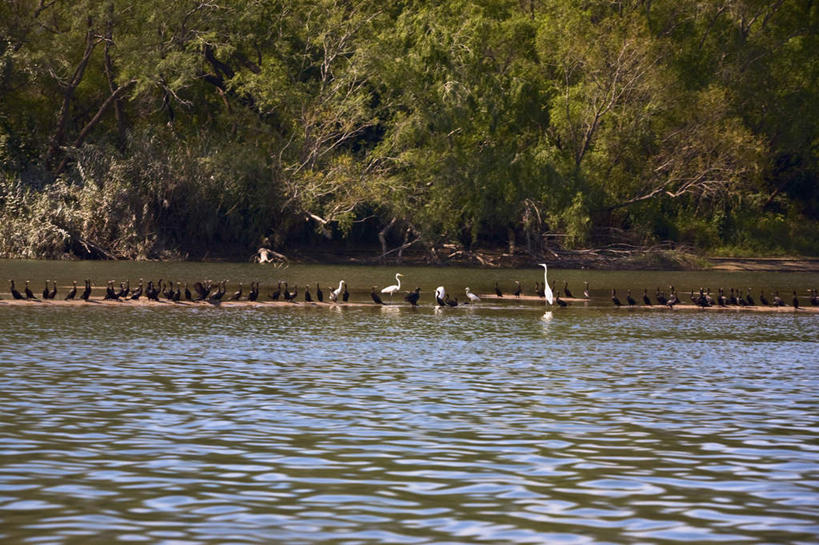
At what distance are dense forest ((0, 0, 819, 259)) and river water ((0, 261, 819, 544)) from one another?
43287 mm

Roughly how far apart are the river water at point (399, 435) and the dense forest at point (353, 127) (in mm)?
43287

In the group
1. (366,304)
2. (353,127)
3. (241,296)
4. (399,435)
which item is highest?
(353,127)

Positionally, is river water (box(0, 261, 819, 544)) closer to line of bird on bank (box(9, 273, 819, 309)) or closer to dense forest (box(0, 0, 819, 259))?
line of bird on bank (box(9, 273, 819, 309))

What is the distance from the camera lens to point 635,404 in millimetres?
21844

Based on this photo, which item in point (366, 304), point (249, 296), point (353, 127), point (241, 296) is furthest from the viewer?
point (353, 127)

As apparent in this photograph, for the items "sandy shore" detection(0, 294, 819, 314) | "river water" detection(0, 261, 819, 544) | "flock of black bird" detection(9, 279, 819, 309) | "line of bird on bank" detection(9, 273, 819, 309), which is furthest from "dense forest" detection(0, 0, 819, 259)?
"river water" detection(0, 261, 819, 544)

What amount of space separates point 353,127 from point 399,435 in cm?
6869

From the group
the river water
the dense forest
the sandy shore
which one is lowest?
the river water

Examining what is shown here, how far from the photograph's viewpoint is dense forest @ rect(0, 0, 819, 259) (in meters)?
79.0

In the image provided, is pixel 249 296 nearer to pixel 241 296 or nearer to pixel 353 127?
A: pixel 241 296

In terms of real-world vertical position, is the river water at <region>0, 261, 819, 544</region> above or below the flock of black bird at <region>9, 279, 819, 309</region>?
below

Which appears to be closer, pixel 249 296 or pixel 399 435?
pixel 399 435

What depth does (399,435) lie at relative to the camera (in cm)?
1778

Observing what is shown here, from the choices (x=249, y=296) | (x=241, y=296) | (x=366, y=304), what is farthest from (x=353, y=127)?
(x=249, y=296)
